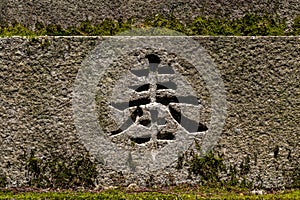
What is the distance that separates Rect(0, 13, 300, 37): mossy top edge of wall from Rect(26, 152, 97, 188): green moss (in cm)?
113

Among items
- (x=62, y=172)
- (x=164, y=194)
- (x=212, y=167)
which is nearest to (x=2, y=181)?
(x=62, y=172)

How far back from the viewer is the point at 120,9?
4.46m

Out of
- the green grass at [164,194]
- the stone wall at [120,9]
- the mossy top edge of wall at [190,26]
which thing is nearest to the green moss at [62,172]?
the green grass at [164,194]

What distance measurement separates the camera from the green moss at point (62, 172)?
409 cm

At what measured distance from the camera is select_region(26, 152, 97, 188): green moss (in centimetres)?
409

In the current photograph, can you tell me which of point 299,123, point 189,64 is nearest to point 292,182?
point 299,123

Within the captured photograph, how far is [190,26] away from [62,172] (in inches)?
66.3

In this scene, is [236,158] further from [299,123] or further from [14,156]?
[14,156]

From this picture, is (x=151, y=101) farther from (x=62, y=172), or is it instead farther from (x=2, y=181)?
(x=2, y=181)

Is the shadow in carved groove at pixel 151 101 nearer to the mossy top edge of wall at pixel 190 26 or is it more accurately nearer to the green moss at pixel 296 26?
the mossy top edge of wall at pixel 190 26

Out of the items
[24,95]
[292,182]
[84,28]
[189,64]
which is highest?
[84,28]

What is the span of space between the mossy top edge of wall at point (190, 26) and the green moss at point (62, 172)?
1135mm

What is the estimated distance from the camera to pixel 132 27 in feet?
14.5

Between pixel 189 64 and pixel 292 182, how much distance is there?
1.33m
